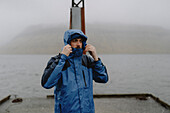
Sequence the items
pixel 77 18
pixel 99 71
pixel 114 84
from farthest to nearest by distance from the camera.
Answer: pixel 114 84
pixel 77 18
pixel 99 71

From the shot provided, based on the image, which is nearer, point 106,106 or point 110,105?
point 106,106

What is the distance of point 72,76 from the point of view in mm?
2658

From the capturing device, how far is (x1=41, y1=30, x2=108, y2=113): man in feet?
8.39

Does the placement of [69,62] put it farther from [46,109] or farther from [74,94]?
[46,109]

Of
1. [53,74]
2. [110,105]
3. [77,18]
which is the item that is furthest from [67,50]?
[110,105]

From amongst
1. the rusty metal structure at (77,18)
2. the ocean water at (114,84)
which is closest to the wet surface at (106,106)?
the rusty metal structure at (77,18)

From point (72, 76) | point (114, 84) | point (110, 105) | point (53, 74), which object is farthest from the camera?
point (114, 84)

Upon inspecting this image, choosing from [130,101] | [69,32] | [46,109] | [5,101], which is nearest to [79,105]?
[69,32]

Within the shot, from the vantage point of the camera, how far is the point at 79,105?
260 centimetres

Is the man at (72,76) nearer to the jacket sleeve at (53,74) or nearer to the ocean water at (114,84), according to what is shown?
the jacket sleeve at (53,74)

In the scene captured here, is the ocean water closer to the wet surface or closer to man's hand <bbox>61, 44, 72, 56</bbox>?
the wet surface

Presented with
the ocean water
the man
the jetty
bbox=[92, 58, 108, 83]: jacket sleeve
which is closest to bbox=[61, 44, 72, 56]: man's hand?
the man

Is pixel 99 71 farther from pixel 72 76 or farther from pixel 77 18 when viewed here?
pixel 77 18

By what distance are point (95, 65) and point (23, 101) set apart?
676cm
